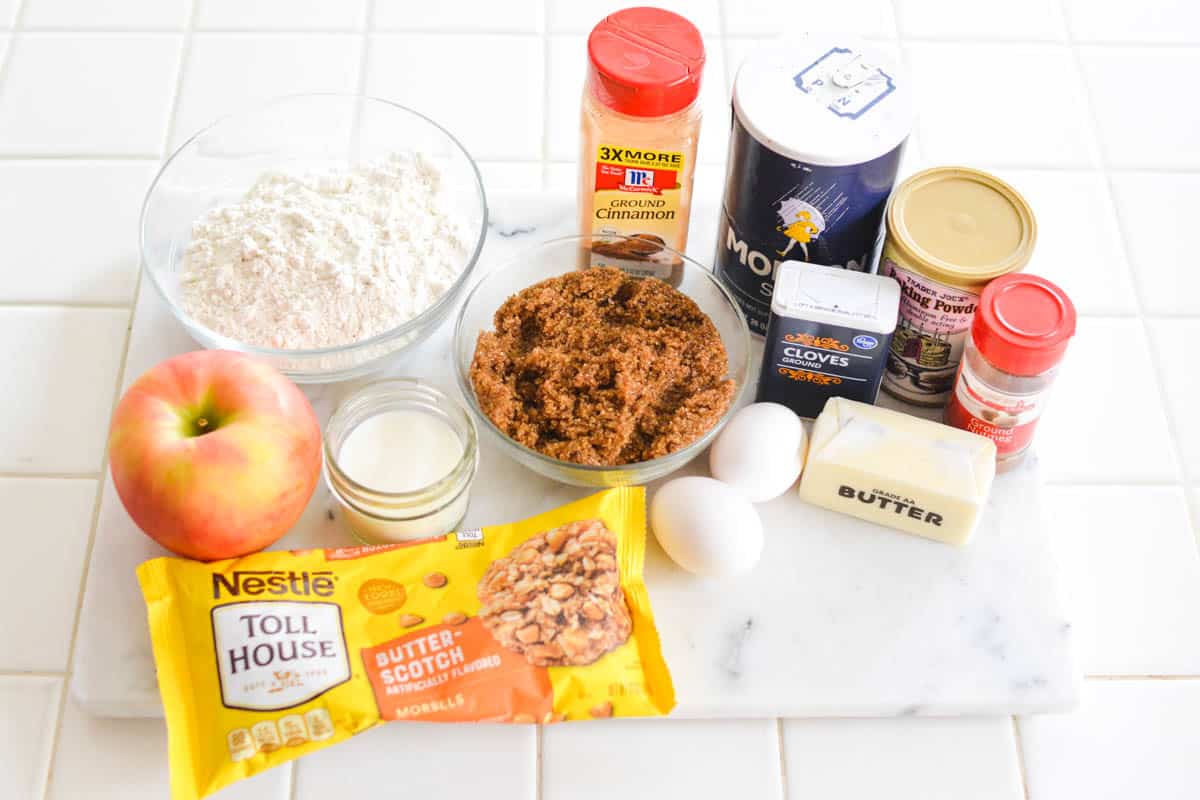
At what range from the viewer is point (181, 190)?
1188 mm

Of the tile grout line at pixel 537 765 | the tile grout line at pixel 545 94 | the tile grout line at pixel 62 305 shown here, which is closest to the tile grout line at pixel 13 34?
the tile grout line at pixel 62 305

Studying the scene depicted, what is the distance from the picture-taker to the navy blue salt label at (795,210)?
3.25 feet

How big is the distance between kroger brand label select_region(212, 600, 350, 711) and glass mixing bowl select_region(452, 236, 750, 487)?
0.20 meters

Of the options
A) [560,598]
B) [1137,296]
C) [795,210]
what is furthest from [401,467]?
[1137,296]

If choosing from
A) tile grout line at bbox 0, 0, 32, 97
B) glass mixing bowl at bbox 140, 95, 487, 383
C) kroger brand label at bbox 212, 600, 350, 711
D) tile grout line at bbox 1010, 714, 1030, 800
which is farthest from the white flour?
tile grout line at bbox 1010, 714, 1030, 800

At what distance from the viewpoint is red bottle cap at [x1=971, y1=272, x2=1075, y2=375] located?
940mm

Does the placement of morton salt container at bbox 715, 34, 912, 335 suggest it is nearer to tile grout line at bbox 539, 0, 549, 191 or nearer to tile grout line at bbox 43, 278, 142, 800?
tile grout line at bbox 539, 0, 549, 191

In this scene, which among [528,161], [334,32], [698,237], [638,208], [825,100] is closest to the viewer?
[825,100]

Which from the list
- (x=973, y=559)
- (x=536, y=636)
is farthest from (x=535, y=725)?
(x=973, y=559)

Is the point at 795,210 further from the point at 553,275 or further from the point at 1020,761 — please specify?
the point at 1020,761

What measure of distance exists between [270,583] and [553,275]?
0.39m

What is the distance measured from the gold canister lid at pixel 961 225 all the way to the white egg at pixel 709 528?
24 centimetres

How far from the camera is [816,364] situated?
3.44 feet

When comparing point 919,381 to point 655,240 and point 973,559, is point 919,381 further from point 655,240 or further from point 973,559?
point 655,240
